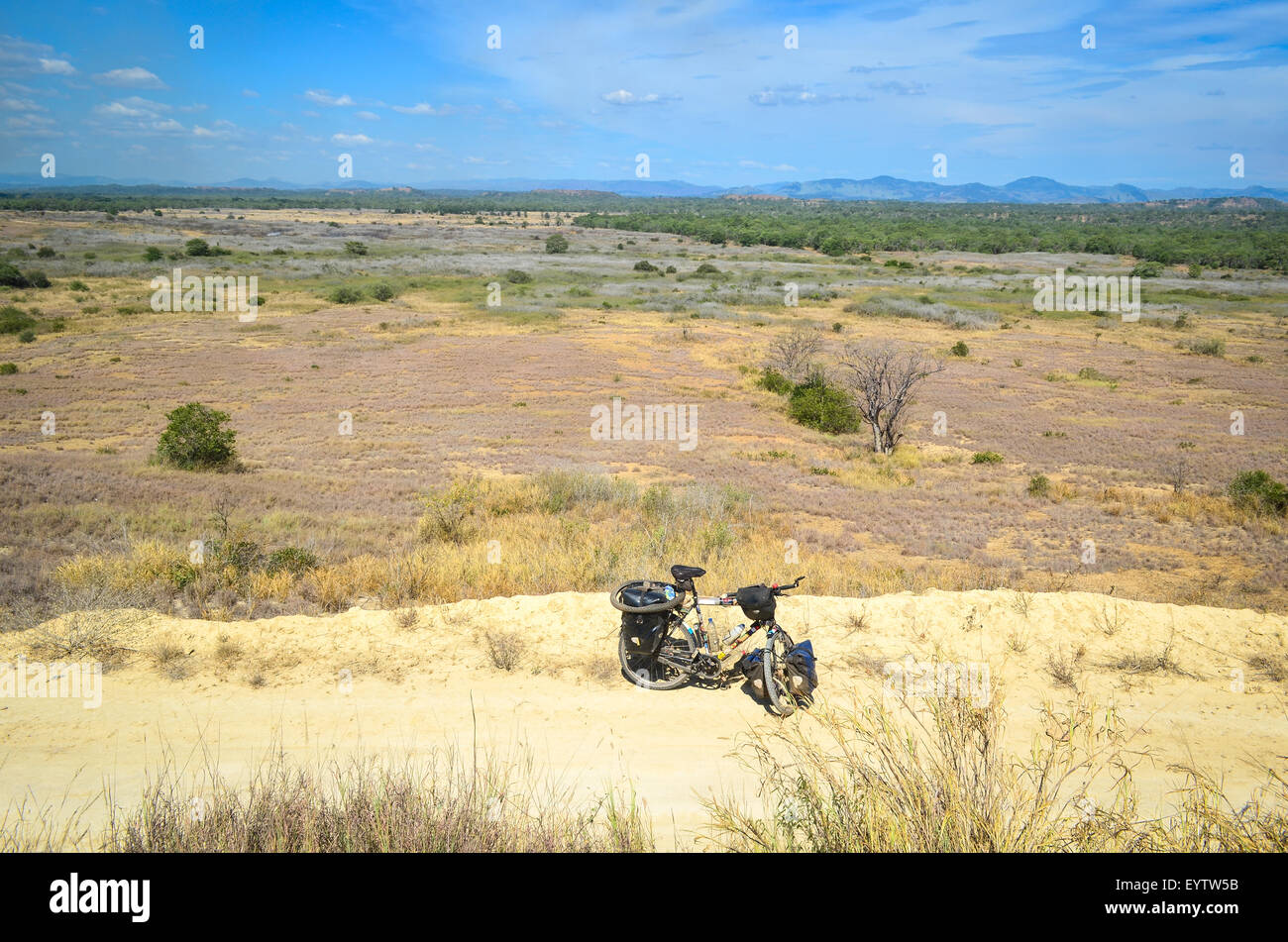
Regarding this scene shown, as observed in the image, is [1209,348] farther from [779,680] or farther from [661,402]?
[779,680]

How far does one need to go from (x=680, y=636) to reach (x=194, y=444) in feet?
47.6

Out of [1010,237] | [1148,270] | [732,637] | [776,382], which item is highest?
[1010,237]

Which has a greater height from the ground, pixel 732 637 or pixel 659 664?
pixel 732 637

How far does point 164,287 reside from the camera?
50469 millimetres

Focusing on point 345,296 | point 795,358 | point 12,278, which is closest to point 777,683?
point 795,358

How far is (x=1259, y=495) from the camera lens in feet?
47.8

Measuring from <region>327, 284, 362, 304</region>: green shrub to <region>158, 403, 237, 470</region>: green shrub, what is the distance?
37.3 metres

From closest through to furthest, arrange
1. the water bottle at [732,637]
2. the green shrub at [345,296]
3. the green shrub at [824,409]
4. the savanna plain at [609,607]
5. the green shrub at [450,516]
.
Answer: the savanna plain at [609,607] < the water bottle at [732,637] < the green shrub at [450,516] < the green shrub at [824,409] < the green shrub at [345,296]

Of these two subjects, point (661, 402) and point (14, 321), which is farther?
point (14, 321)

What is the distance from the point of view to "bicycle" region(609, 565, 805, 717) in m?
5.93

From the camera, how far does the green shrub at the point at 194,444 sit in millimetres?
16094

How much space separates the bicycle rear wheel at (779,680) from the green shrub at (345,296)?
51.9m

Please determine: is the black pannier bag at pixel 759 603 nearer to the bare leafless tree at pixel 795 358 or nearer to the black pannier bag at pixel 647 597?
the black pannier bag at pixel 647 597

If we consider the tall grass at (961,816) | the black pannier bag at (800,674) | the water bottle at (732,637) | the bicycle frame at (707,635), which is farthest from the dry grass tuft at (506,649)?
the tall grass at (961,816)
